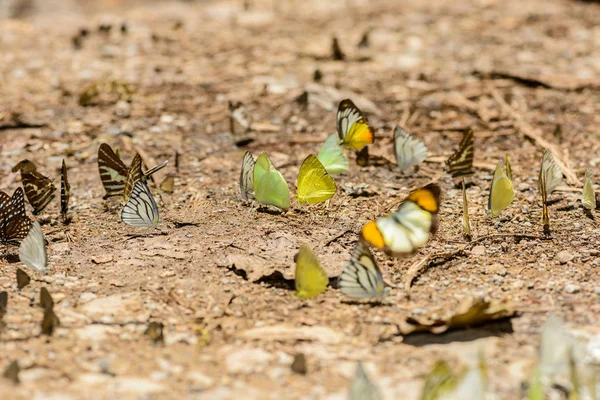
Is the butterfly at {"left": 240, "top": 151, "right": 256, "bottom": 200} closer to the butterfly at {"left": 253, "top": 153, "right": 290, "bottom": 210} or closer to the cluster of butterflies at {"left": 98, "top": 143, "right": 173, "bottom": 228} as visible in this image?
the butterfly at {"left": 253, "top": 153, "right": 290, "bottom": 210}

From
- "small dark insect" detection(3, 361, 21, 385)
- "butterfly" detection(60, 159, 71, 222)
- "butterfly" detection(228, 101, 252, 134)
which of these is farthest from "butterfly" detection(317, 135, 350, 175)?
"small dark insect" detection(3, 361, 21, 385)

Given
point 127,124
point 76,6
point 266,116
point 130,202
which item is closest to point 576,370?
point 130,202

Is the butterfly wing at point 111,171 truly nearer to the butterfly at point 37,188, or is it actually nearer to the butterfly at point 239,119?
the butterfly at point 37,188

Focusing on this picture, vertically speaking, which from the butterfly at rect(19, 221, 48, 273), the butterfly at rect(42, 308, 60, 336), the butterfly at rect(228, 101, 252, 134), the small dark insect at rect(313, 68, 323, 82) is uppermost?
the small dark insect at rect(313, 68, 323, 82)

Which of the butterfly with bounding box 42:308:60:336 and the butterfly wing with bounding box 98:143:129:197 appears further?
the butterfly wing with bounding box 98:143:129:197

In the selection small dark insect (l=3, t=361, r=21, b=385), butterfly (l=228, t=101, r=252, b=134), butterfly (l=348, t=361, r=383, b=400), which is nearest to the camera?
butterfly (l=348, t=361, r=383, b=400)
